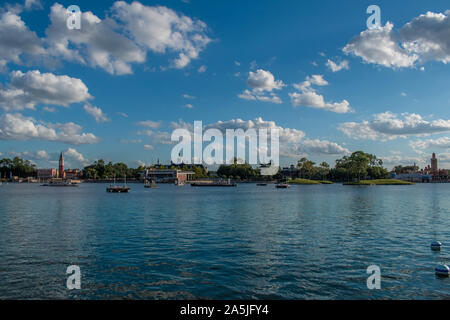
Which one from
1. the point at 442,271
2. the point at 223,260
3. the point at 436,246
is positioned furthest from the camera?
the point at 436,246

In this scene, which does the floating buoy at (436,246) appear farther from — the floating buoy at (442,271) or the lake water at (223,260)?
the floating buoy at (442,271)

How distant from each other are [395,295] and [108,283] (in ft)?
46.9

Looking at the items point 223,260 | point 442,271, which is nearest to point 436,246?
point 442,271

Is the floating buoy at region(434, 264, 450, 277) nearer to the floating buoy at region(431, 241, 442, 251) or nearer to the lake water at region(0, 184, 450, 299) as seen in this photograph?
the lake water at region(0, 184, 450, 299)

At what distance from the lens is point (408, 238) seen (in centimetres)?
2928

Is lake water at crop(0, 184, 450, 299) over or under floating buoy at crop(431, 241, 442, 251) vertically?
under

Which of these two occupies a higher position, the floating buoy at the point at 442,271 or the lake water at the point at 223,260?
the floating buoy at the point at 442,271

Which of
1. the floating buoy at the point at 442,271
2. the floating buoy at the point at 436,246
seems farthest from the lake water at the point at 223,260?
the floating buoy at the point at 436,246

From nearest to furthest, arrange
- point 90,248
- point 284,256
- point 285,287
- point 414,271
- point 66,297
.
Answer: point 66,297 → point 285,287 → point 414,271 → point 284,256 → point 90,248

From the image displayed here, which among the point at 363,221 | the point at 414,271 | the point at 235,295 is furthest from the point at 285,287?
the point at 363,221

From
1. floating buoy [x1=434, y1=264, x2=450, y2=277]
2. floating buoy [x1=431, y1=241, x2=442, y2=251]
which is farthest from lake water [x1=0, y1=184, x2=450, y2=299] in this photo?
floating buoy [x1=431, y1=241, x2=442, y2=251]

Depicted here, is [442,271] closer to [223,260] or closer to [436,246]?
[436,246]

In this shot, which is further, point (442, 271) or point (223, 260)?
point (223, 260)

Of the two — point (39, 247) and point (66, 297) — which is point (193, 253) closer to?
point (66, 297)
